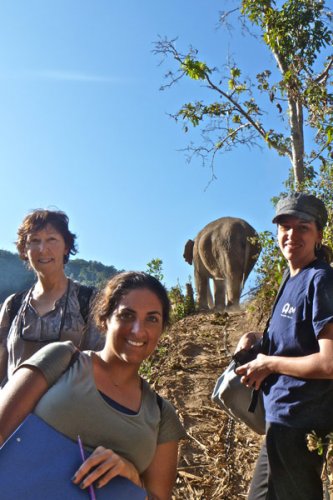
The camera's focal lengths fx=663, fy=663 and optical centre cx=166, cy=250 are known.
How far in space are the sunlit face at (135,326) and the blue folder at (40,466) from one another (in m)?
0.56

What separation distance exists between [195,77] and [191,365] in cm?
624

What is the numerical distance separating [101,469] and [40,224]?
217 cm

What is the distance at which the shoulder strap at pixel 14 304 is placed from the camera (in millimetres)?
4141

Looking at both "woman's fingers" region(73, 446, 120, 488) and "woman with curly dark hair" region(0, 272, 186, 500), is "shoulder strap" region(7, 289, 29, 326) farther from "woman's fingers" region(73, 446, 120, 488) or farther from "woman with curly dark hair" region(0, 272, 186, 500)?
"woman's fingers" region(73, 446, 120, 488)

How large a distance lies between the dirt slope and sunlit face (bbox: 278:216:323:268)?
107 inches

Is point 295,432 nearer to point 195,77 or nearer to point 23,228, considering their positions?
point 23,228

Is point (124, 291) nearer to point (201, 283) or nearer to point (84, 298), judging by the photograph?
point (84, 298)

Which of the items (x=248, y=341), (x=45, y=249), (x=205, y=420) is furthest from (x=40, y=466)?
(x=205, y=420)

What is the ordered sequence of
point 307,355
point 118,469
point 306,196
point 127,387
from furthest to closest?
point 306,196 < point 307,355 < point 127,387 < point 118,469

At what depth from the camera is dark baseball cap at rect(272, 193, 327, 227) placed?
3516 millimetres

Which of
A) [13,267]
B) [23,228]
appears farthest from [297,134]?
[13,267]

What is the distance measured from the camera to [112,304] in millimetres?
2879

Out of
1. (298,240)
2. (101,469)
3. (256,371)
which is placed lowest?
(101,469)

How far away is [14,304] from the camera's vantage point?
165 inches
